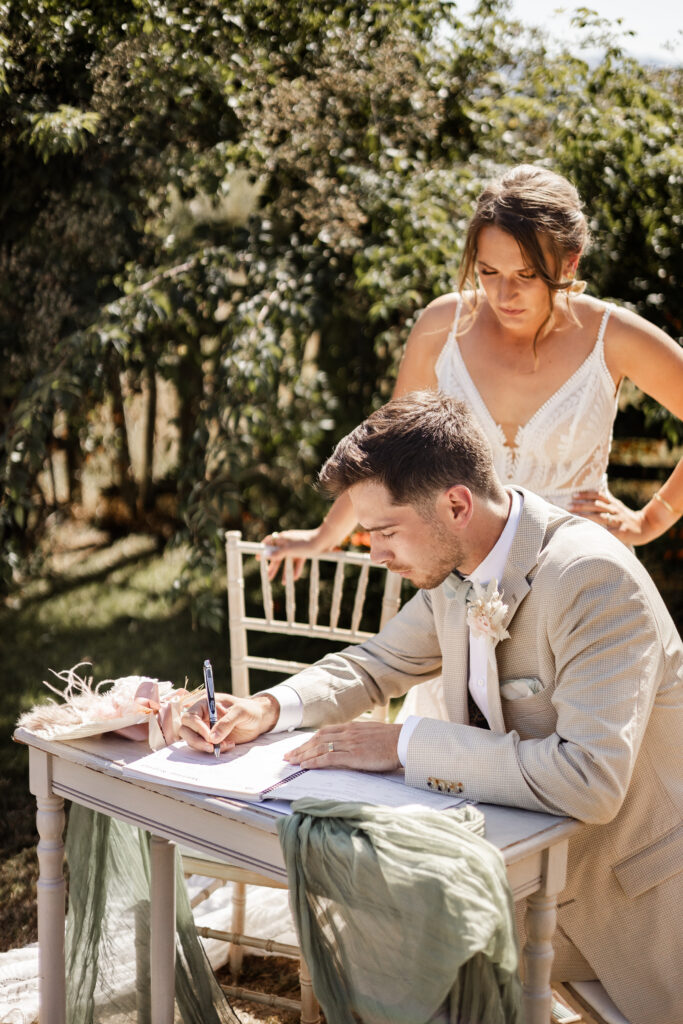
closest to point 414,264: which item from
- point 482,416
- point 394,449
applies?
point 482,416

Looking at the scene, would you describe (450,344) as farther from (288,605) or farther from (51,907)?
(51,907)

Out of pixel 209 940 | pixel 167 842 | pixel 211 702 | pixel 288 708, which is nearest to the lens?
pixel 211 702

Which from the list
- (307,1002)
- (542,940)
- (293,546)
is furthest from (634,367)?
(307,1002)

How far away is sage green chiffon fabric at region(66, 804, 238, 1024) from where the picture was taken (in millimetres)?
2387

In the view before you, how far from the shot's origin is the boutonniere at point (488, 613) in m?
1.85

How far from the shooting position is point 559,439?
2742 millimetres

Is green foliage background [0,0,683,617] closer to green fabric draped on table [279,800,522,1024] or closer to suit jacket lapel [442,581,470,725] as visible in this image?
suit jacket lapel [442,581,470,725]

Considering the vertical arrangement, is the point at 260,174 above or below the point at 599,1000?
above

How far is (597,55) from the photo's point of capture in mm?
4859

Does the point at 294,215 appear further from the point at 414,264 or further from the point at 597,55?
the point at 597,55

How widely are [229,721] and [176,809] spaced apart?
0.65 ft

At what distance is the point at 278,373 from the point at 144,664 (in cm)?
169

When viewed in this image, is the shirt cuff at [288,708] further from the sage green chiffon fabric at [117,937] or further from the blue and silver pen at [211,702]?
the sage green chiffon fabric at [117,937]

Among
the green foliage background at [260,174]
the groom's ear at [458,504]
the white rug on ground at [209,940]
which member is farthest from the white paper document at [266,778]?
the green foliage background at [260,174]
